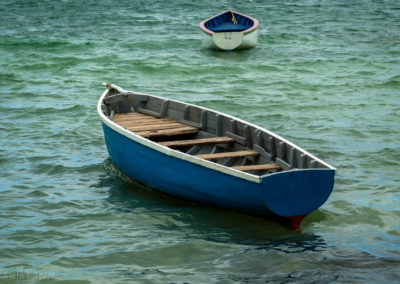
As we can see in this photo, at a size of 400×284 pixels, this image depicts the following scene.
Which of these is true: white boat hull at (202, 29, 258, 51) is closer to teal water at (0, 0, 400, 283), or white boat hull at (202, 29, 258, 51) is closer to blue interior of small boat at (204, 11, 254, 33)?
teal water at (0, 0, 400, 283)

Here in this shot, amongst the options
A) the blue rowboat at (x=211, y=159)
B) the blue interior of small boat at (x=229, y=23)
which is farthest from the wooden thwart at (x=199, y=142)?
the blue interior of small boat at (x=229, y=23)

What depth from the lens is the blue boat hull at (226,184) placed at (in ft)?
24.0

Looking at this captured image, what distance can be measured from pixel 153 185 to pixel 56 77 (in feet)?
34.0

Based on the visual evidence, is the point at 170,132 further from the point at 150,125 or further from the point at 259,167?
the point at 259,167

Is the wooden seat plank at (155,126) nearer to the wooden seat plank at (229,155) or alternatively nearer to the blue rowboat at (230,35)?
the wooden seat plank at (229,155)

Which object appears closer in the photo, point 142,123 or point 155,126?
point 155,126

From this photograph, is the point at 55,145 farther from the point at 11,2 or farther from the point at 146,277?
the point at 11,2

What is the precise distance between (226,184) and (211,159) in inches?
47.9

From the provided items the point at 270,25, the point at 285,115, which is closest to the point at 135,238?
the point at 285,115

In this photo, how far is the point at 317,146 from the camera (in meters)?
11.6

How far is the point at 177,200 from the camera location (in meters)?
8.98

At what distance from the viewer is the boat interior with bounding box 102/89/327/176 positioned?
8633mm

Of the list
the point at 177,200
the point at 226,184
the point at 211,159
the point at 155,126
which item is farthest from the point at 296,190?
the point at 155,126

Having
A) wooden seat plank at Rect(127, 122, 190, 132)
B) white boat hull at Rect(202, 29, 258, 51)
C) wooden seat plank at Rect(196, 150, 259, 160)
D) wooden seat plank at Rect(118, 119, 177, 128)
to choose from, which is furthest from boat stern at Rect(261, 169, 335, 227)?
white boat hull at Rect(202, 29, 258, 51)
